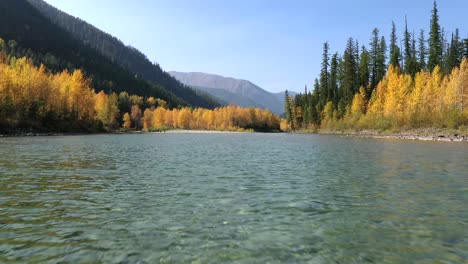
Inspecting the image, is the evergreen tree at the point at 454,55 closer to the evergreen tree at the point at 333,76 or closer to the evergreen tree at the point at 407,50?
the evergreen tree at the point at 407,50

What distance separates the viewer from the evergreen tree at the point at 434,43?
108562mm

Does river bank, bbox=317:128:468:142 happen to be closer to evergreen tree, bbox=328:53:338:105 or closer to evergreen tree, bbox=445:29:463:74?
evergreen tree, bbox=445:29:463:74

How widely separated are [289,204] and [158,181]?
345 inches

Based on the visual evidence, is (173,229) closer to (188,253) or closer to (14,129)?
(188,253)

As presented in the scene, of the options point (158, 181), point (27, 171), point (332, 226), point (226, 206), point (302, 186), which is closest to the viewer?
point (332, 226)

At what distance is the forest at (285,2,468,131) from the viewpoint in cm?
7925

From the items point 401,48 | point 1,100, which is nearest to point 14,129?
point 1,100

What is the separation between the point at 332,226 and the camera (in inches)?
469

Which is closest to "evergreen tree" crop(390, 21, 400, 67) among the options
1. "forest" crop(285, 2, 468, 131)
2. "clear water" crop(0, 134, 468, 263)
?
"forest" crop(285, 2, 468, 131)

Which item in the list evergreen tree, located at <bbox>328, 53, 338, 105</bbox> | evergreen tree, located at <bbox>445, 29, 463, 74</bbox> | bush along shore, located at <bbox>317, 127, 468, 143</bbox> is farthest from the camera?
evergreen tree, located at <bbox>328, 53, 338, 105</bbox>

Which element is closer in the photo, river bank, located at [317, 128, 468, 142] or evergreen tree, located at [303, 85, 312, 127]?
river bank, located at [317, 128, 468, 142]

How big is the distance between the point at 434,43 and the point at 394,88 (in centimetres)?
2420

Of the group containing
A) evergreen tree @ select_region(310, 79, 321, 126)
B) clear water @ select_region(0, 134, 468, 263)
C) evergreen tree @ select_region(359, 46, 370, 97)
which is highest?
evergreen tree @ select_region(359, 46, 370, 97)

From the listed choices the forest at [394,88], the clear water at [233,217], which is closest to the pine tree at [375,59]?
the forest at [394,88]
